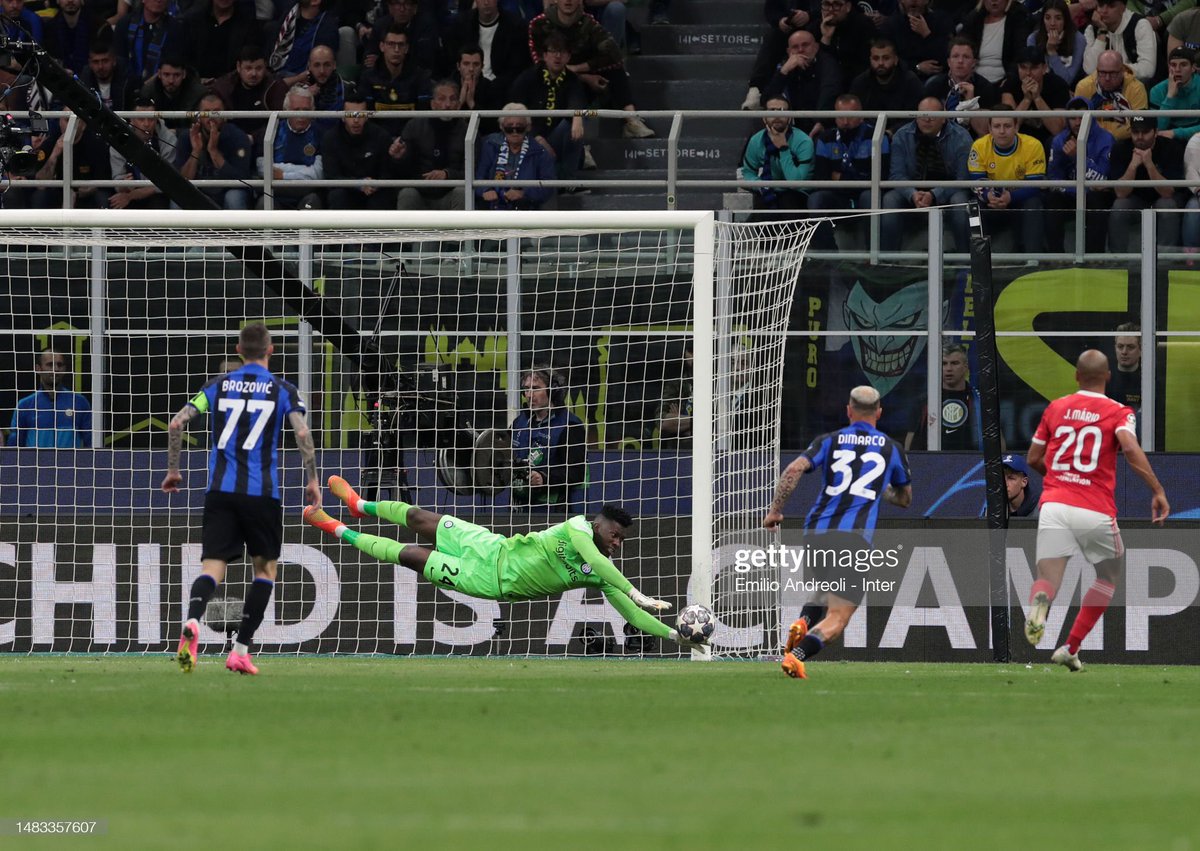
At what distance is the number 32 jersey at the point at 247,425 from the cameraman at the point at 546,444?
3820mm

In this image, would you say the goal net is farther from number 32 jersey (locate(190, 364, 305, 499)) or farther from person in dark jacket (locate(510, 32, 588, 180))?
number 32 jersey (locate(190, 364, 305, 499))

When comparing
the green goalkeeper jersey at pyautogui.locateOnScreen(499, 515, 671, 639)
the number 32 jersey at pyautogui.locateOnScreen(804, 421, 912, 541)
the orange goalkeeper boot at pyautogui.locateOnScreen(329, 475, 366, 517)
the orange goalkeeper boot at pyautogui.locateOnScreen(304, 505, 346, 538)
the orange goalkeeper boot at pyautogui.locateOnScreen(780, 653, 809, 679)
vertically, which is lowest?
the orange goalkeeper boot at pyautogui.locateOnScreen(780, 653, 809, 679)

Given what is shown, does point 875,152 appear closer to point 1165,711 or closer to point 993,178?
point 993,178

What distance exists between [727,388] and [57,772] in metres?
8.42

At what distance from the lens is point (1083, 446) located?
12.6m

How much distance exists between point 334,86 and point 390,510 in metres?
6.42

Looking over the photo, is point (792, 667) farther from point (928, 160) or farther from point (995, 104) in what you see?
point (995, 104)

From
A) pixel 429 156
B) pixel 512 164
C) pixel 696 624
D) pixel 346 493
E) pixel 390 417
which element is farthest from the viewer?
pixel 429 156

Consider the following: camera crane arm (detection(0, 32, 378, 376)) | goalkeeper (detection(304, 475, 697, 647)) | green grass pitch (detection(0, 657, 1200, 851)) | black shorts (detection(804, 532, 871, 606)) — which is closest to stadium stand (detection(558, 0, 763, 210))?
camera crane arm (detection(0, 32, 378, 376))

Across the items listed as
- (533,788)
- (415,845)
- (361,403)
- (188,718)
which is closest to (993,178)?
(361,403)

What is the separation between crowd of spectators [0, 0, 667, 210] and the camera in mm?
17562

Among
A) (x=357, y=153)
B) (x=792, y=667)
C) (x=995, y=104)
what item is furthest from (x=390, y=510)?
(x=995, y=104)

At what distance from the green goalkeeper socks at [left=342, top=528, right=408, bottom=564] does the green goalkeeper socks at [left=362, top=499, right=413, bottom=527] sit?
0.27 metres

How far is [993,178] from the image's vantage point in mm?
17047
